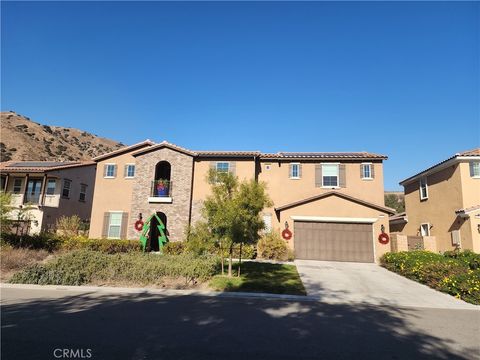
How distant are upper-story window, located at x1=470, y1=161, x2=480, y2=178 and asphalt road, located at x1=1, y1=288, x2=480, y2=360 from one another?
12.9 meters

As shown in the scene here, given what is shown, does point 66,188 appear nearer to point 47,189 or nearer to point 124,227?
point 47,189

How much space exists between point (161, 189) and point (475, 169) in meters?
21.0

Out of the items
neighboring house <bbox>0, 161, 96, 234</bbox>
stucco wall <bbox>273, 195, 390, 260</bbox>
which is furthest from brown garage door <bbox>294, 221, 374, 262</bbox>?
neighboring house <bbox>0, 161, 96, 234</bbox>

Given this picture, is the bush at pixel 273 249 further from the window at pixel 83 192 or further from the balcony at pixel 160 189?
the window at pixel 83 192

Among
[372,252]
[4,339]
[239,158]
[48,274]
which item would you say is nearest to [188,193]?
[239,158]

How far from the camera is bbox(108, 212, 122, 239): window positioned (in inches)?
934

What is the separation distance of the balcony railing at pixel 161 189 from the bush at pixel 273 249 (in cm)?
781

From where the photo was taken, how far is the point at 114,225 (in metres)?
24.0

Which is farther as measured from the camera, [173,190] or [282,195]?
[282,195]

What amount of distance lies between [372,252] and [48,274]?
18.3 m

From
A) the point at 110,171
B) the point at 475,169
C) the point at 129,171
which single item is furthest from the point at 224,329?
the point at 110,171

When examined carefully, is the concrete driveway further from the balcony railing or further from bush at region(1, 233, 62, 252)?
bush at region(1, 233, 62, 252)

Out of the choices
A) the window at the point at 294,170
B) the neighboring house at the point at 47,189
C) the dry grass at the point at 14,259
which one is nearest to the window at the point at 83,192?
the neighboring house at the point at 47,189

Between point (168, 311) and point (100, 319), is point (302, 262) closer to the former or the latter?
point (168, 311)
